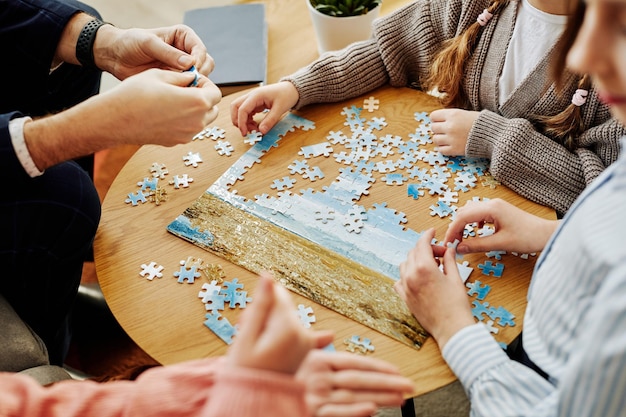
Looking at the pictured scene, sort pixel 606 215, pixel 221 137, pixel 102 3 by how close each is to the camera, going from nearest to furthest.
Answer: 1. pixel 606 215
2. pixel 221 137
3. pixel 102 3

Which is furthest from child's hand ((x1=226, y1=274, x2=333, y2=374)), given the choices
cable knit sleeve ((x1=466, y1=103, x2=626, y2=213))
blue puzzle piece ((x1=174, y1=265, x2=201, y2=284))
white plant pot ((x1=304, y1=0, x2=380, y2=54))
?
white plant pot ((x1=304, y1=0, x2=380, y2=54))

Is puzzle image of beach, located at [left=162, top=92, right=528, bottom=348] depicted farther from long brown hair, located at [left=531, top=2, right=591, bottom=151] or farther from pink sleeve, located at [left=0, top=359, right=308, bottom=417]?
pink sleeve, located at [left=0, top=359, right=308, bottom=417]

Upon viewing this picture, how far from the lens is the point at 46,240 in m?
1.42

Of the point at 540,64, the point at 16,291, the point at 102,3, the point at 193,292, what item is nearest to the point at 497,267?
the point at 540,64

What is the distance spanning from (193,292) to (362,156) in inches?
Result: 20.5

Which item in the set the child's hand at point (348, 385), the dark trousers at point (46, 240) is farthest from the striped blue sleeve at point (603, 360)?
the dark trousers at point (46, 240)

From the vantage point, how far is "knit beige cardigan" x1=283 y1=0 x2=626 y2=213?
137cm

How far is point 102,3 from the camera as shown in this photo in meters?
2.90

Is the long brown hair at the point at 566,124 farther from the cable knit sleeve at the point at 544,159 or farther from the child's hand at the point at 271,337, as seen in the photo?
the child's hand at the point at 271,337

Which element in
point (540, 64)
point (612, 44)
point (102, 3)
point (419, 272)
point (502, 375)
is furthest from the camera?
point (102, 3)

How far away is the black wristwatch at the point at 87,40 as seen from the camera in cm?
158

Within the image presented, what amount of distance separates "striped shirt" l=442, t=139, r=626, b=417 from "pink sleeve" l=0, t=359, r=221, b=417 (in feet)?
1.54

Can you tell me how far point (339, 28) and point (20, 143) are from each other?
3.71ft

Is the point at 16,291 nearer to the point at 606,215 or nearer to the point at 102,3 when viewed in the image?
the point at 606,215
